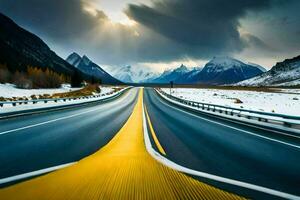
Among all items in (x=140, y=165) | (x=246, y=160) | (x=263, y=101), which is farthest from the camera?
(x=263, y=101)

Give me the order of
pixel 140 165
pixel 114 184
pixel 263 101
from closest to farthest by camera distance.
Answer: pixel 114 184 → pixel 140 165 → pixel 263 101

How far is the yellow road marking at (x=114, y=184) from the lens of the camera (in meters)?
3.28

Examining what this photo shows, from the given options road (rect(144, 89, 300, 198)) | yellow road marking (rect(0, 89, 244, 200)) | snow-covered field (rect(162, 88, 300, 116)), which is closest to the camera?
yellow road marking (rect(0, 89, 244, 200))

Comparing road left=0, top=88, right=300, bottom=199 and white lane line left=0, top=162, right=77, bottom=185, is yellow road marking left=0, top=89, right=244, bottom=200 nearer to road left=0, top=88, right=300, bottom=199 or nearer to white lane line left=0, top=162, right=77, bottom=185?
road left=0, top=88, right=300, bottom=199

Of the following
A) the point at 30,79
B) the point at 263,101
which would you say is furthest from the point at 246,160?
the point at 30,79

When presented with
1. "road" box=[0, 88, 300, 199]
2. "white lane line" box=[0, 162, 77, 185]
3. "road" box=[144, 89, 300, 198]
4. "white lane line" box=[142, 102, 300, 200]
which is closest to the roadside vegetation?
"road" box=[0, 88, 300, 199]

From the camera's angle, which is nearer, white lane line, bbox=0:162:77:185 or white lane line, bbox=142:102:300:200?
white lane line, bbox=142:102:300:200

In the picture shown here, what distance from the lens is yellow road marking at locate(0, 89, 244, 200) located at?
3.28 meters

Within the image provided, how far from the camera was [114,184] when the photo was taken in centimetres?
369

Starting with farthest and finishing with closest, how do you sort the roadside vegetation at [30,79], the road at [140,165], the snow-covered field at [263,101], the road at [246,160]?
1. the roadside vegetation at [30,79]
2. the snow-covered field at [263,101]
3. the road at [246,160]
4. the road at [140,165]

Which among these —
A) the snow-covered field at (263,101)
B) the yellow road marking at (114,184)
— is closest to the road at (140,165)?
the yellow road marking at (114,184)

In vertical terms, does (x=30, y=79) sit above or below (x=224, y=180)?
below

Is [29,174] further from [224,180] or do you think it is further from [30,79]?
[30,79]

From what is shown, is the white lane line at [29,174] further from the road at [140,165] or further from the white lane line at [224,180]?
the white lane line at [224,180]
